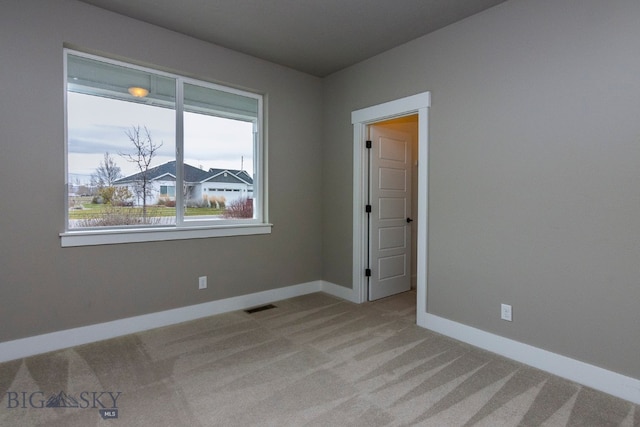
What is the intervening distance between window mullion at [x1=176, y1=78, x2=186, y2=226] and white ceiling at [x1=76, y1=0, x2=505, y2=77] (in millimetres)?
547

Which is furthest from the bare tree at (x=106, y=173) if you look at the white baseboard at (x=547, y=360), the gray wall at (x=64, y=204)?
the white baseboard at (x=547, y=360)

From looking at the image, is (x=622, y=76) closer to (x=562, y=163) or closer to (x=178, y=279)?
(x=562, y=163)

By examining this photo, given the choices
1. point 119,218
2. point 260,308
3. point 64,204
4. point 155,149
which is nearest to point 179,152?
point 155,149

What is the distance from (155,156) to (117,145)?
0.31 meters

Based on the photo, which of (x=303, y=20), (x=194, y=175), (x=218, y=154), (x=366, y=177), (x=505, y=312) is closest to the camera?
(x=505, y=312)

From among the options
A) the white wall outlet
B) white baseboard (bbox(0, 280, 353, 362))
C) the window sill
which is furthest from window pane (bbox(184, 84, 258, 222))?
the white wall outlet

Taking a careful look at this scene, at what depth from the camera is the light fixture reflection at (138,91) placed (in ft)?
10.0

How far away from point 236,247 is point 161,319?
38.1 inches

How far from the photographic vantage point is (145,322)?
10.0 ft

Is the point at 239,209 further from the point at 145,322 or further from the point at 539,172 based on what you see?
the point at 539,172

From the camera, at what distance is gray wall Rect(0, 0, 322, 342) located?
2.46 m

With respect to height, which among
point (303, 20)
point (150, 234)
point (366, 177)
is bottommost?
point (150, 234)

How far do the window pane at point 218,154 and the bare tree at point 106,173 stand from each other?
594 millimetres

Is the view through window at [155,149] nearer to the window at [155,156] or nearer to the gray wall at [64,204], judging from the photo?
the window at [155,156]
